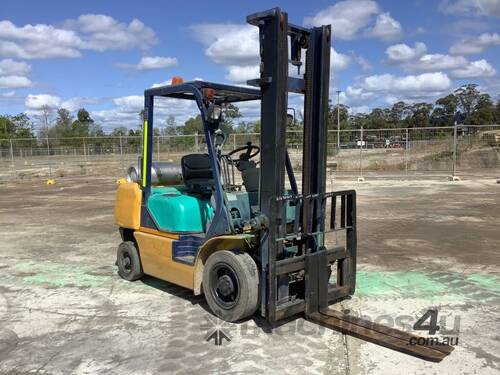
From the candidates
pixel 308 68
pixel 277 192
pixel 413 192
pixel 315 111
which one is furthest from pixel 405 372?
pixel 413 192

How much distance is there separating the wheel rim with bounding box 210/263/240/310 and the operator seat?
1.11 meters

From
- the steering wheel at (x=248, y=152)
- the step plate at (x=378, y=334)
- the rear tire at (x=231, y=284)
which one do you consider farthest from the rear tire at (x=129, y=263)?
the step plate at (x=378, y=334)

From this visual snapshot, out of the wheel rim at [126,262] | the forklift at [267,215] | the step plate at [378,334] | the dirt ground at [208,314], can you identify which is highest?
the forklift at [267,215]

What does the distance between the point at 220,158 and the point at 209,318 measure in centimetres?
163

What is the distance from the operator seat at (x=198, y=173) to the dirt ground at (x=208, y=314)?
1275 mm

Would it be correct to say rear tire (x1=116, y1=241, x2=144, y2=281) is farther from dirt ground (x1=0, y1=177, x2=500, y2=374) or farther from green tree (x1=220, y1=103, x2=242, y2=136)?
green tree (x1=220, y1=103, x2=242, y2=136)

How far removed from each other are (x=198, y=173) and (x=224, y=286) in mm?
1493

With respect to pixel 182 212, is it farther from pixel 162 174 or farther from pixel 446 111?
pixel 446 111

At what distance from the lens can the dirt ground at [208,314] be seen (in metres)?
4.09

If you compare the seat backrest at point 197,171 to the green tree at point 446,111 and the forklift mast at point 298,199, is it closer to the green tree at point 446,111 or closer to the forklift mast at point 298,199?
the forklift mast at point 298,199

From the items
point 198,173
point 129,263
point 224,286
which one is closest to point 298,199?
point 224,286

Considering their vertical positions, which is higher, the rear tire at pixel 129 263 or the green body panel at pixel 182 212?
the green body panel at pixel 182 212

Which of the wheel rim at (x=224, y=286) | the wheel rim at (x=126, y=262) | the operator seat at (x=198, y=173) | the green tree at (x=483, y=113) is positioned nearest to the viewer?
the wheel rim at (x=224, y=286)

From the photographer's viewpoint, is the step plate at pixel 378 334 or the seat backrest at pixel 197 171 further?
the seat backrest at pixel 197 171
